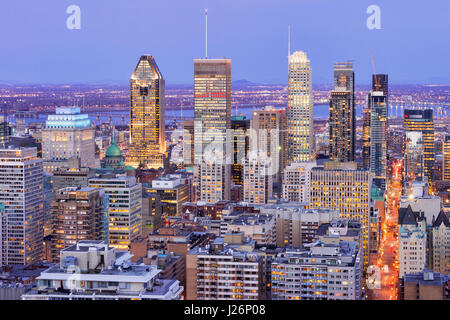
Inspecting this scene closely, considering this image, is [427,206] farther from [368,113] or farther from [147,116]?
[147,116]

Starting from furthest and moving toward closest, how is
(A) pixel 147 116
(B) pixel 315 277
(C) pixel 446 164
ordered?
(A) pixel 147 116
(C) pixel 446 164
(B) pixel 315 277

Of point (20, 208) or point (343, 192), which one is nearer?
point (20, 208)

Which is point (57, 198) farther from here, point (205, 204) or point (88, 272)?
point (88, 272)

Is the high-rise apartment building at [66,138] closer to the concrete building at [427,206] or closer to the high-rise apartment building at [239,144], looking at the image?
the high-rise apartment building at [239,144]

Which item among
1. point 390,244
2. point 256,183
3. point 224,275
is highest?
point 256,183

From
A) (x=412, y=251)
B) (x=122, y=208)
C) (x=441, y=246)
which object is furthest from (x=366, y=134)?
(x=412, y=251)

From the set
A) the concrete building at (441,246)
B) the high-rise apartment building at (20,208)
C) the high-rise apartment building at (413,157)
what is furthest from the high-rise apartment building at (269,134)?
the concrete building at (441,246)
